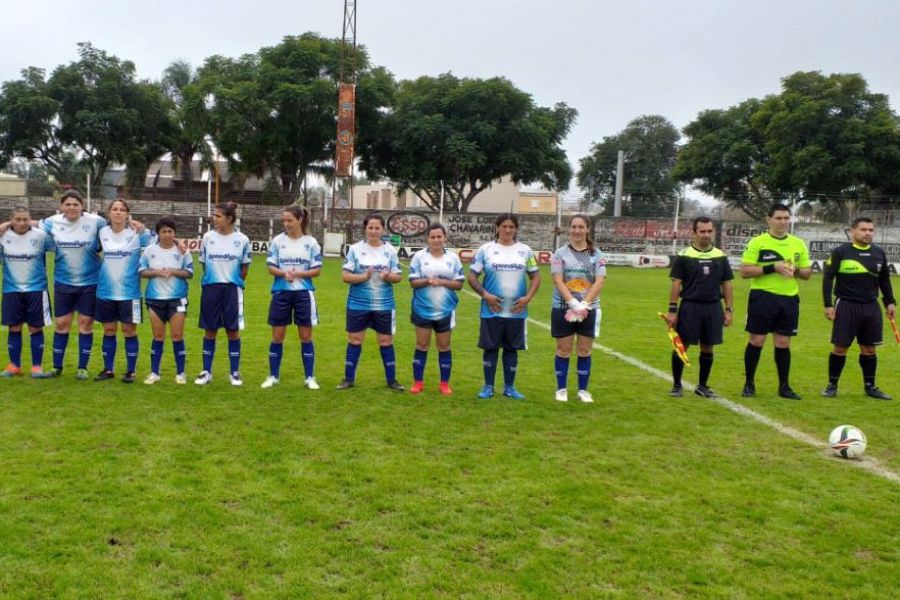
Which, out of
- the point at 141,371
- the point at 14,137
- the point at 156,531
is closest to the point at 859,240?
the point at 156,531

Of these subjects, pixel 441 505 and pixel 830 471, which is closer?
pixel 441 505

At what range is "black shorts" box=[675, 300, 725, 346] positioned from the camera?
7.04 metres

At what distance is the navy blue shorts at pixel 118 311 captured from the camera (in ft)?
23.0

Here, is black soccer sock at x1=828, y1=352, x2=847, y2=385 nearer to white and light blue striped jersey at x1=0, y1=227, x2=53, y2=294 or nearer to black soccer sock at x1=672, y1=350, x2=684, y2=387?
black soccer sock at x1=672, y1=350, x2=684, y2=387

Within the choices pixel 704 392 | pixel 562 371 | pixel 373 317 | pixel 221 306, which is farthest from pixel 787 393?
pixel 221 306

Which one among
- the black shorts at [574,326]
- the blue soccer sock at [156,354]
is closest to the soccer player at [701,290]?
the black shorts at [574,326]

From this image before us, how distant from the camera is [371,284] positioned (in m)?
7.05

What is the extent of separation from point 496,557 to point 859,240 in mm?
5574

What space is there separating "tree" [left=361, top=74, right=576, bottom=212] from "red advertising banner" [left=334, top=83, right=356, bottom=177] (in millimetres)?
7264

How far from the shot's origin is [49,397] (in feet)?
21.1

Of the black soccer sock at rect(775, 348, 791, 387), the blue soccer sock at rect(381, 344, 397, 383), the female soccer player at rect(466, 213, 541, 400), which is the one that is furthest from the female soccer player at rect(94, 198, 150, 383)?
the black soccer sock at rect(775, 348, 791, 387)

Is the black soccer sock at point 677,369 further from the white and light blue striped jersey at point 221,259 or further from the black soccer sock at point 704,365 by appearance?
the white and light blue striped jersey at point 221,259

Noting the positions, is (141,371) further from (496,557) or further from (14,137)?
(14,137)

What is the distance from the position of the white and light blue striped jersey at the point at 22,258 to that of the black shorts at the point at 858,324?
7697mm
